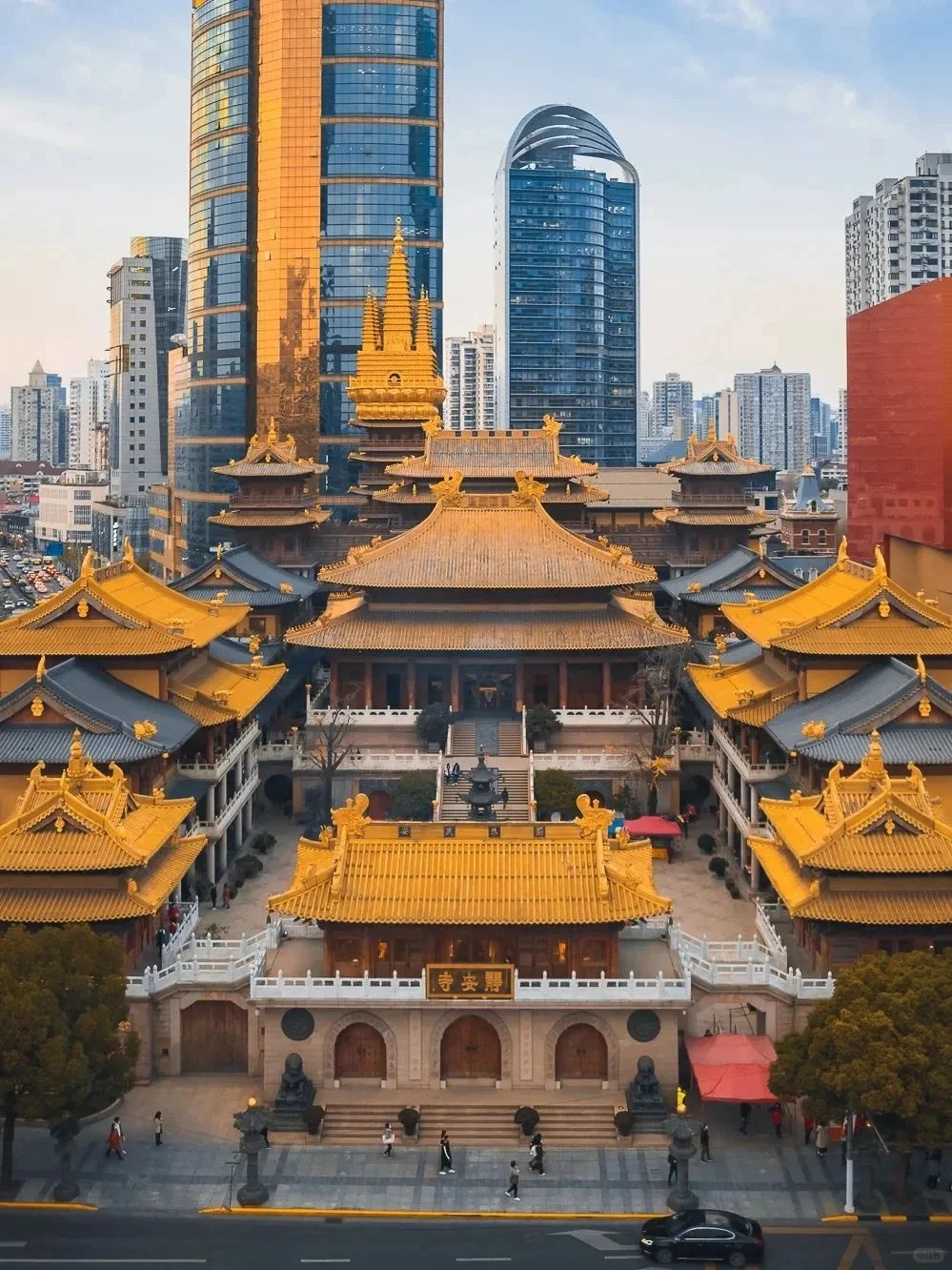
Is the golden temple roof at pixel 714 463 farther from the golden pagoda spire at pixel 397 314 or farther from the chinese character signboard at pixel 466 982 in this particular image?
the chinese character signboard at pixel 466 982

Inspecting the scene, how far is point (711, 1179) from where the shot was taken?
32.3 meters

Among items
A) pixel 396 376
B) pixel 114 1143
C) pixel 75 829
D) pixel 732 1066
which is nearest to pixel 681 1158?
pixel 732 1066

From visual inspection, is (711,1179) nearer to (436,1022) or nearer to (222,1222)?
(436,1022)

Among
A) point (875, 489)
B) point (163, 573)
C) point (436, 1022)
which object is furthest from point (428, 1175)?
point (163, 573)

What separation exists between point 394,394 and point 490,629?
4169cm

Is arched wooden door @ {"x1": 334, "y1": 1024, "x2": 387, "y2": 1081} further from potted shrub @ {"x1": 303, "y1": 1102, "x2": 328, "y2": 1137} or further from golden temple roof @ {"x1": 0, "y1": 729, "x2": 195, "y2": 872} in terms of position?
golden temple roof @ {"x1": 0, "y1": 729, "x2": 195, "y2": 872}

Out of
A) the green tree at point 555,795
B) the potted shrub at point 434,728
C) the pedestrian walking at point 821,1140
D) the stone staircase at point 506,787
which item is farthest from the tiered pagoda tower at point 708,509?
the pedestrian walking at point 821,1140

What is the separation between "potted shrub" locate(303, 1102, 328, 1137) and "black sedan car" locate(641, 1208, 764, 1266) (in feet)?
27.8

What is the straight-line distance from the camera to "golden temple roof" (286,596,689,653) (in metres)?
58.9

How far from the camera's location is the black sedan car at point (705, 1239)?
93.7ft

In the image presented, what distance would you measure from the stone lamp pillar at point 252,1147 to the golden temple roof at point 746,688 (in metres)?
23.7

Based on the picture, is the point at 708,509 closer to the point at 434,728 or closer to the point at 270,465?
the point at 270,465

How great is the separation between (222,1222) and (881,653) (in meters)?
27.4

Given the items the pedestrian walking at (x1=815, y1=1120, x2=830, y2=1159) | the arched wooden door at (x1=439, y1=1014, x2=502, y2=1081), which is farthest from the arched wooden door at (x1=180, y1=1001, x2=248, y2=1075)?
the pedestrian walking at (x1=815, y1=1120, x2=830, y2=1159)
